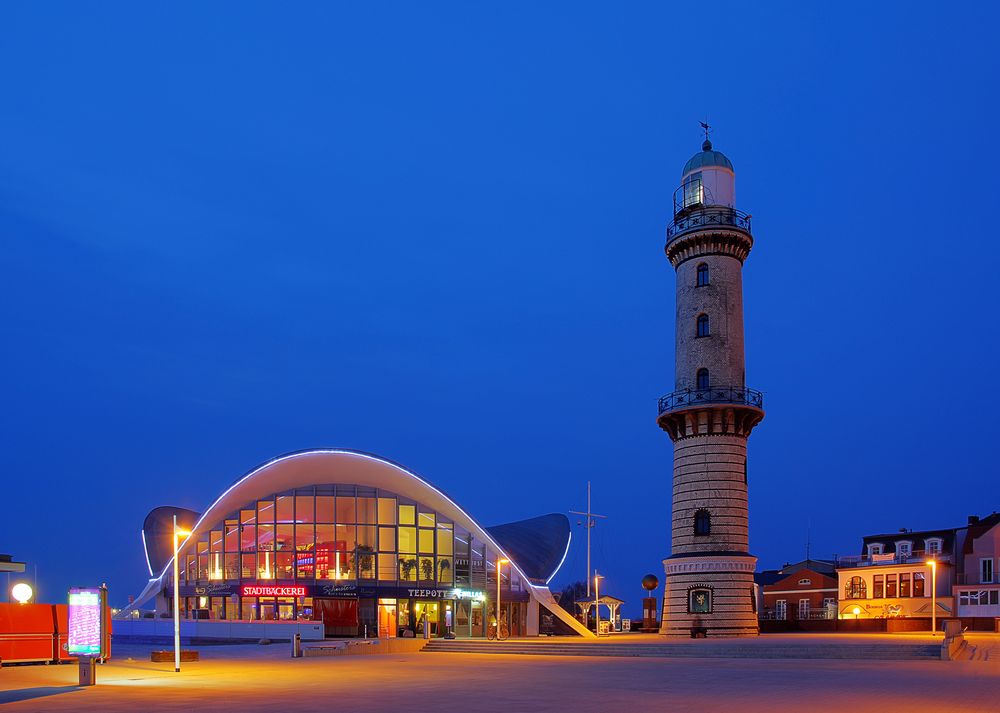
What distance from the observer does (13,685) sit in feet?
64.5

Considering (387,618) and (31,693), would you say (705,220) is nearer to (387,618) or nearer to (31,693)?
(387,618)

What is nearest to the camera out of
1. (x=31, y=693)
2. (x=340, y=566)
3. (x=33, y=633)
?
(x=31, y=693)

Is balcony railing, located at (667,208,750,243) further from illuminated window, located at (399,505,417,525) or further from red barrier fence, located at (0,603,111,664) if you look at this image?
red barrier fence, located at (0,603,111,664)

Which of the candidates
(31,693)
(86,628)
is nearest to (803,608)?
(86,628)

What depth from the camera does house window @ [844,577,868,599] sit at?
6488cm

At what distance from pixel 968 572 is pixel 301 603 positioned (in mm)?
42826

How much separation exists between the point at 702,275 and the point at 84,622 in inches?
1224

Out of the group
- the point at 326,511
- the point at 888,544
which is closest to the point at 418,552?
the point at 326,511

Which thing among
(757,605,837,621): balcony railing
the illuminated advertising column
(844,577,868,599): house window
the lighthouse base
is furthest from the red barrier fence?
(844,577,868,599): house window

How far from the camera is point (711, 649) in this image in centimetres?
Answer: 3125

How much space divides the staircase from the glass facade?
889 cm

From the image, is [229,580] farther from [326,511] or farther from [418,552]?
[418,552]

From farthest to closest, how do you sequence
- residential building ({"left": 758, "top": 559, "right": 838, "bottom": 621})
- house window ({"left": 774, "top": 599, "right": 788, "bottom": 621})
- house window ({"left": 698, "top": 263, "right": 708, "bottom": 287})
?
house window ({"left": 774, "top": 599, "right": 788, "bottom": 621}) → residential building ({"left": 758, "top": 559, "right": 838, "bottom": 621}) → house window ({"left": 698, "top": 263, "right": 708, "bottom": 287})

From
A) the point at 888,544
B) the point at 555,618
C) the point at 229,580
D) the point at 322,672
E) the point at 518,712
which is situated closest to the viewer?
the point at 518,712
